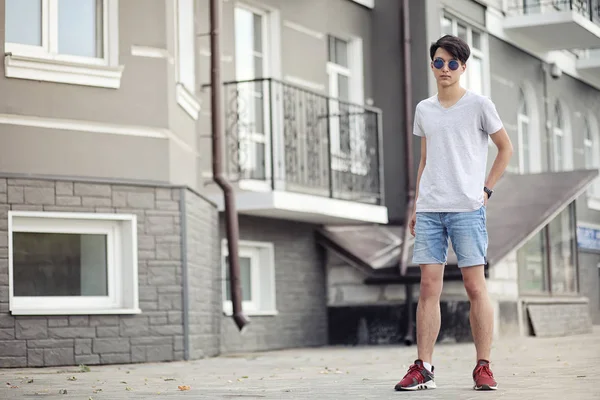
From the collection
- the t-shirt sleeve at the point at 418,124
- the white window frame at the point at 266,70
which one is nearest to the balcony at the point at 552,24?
the white window frame at the point at 266,70

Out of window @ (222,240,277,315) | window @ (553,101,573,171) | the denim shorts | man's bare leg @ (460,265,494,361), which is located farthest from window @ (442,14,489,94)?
man's bare leg @ (460,265,494,361)

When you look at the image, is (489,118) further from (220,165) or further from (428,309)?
(220,165)

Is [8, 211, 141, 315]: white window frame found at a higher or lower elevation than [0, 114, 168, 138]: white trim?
lower

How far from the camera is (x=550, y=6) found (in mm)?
22547

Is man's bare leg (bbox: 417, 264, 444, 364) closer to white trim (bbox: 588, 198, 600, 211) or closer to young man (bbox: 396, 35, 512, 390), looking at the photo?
young man (bbox: 396, 35, 512, 390)

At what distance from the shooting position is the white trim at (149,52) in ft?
37.9

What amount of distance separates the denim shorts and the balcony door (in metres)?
8.26

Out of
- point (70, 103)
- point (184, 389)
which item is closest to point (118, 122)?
point (70, 103)

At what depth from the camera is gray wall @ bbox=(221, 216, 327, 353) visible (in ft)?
50.3

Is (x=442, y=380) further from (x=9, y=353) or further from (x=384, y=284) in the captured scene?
(x=384, y=284)

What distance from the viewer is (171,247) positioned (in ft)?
38.4

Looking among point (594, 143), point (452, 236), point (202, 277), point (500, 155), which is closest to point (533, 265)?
point (202, 277)

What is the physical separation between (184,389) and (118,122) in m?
4.70

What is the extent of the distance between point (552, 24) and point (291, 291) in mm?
7896
